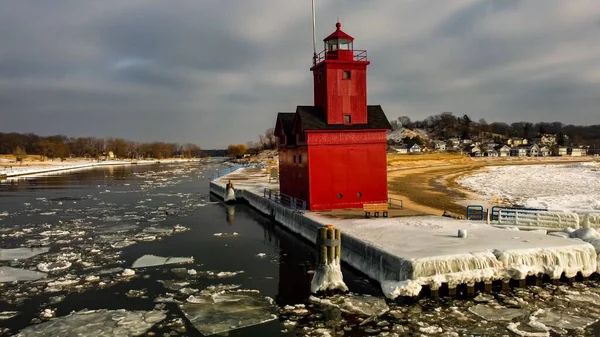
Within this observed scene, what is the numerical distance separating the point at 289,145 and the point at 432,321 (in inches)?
736

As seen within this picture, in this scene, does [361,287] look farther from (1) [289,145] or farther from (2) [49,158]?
(2) [49,158]

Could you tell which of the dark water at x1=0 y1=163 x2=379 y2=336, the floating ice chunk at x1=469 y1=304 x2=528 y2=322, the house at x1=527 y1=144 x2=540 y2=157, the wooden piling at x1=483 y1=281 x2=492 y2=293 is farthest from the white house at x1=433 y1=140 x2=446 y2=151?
the floating ice chunk at x1=469 y1=304 x2=528 y2=322

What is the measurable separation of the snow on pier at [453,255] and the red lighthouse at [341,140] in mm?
6833

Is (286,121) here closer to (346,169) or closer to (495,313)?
(346,169)

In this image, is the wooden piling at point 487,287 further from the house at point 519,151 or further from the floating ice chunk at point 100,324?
the house at point 519,151

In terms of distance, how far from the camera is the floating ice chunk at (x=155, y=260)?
18422mm

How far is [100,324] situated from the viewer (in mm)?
12047

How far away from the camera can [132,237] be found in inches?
955

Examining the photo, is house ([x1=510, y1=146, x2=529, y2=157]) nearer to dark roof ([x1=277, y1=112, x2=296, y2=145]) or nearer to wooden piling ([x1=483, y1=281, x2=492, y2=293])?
dark roof ([x1=277, y1=112, x2=296, y2=145])

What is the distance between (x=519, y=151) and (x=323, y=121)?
15394cm

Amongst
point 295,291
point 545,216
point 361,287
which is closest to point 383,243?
point 361,287

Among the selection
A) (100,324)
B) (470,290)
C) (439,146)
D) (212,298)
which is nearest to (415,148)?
(439,146)

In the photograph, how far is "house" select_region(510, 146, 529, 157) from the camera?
157500 millimetres

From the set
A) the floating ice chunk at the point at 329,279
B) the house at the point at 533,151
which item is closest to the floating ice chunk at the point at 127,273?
the floating ice chunk at the point at 329,279
